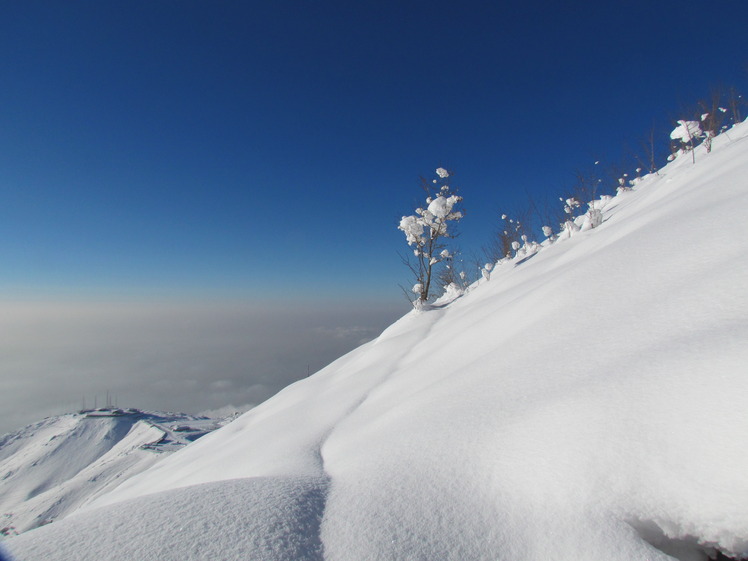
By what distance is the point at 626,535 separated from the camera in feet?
3.73

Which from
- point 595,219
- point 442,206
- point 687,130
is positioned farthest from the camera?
point 442,206

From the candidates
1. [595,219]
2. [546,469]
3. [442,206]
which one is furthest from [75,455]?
[546,469]

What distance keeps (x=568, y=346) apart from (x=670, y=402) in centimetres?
94

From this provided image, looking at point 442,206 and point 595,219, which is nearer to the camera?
point 595,219

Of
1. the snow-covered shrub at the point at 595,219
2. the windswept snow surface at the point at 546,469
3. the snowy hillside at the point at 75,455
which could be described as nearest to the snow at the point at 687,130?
the snow-covered shrub at the point at 595,219

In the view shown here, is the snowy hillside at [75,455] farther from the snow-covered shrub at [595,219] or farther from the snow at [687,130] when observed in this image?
the snow at [687,130]

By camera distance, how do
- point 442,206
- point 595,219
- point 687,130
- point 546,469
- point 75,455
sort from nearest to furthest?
1. point 546,469
2. point 687,130
3. point 595,219
4. point 442,206
5. point 75,455

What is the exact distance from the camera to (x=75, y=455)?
1446 inches

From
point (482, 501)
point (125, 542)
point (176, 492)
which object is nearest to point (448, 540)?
point (482, 501)

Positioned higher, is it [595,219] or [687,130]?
[687,130]

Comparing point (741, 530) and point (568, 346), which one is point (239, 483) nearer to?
point (741, 530)

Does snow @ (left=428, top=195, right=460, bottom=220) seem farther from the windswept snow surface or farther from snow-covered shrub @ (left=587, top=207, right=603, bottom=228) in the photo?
the windswept snow surface

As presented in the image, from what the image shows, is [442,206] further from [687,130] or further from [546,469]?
[546,469]

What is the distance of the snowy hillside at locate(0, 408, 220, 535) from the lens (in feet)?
76.7
